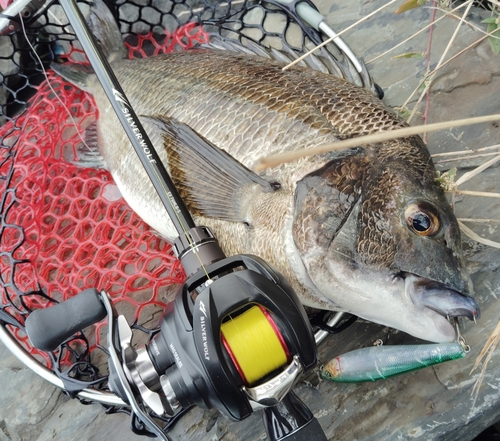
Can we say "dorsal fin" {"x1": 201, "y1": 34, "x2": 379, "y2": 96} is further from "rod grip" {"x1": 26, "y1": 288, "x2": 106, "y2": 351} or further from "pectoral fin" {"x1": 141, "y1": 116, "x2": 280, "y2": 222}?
"rod grip" {"x1": 26, "y1": 288, "x2": 106, "y2": 351}

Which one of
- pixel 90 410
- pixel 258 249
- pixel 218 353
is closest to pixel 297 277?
pixel 258 249

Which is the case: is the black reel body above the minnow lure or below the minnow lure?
above

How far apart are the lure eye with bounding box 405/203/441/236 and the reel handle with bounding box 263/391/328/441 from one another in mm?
638

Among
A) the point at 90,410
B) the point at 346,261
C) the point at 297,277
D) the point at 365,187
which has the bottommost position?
the point at 90,410

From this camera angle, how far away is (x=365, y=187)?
149 centimetres

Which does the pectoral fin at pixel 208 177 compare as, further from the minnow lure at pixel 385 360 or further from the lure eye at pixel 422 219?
the minnow lure at pixel 385 360

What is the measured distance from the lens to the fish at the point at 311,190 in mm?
1401

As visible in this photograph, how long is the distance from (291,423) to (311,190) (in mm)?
723

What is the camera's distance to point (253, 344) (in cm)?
125

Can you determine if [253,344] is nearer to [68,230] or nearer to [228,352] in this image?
[228,352]

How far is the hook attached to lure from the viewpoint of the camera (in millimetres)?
1517

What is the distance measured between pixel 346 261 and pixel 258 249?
0.35 meters

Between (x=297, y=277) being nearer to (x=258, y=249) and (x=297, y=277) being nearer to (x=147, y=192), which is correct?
(x=258, y=249)

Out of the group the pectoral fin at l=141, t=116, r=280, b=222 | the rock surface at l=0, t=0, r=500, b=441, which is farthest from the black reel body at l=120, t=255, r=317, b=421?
the rock surface at l=0, t=0, r=500, b=441
